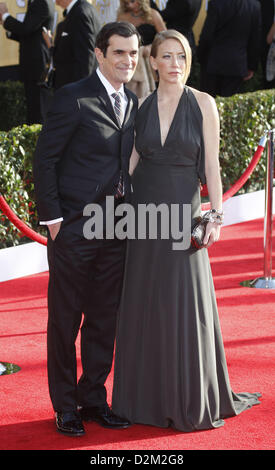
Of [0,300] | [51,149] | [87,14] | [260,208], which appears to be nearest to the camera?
[51,149]

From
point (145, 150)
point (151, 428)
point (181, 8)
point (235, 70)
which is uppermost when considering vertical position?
point (181, 8)

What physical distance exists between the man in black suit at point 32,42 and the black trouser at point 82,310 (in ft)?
18.5

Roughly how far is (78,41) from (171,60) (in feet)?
14.0

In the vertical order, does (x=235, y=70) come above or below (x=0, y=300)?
above

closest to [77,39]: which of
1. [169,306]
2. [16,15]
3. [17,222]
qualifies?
[16,15]

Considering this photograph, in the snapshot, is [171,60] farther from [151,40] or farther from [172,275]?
[151,40]

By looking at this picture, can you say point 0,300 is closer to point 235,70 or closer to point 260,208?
point 260,208

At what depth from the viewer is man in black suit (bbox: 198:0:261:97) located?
968cm

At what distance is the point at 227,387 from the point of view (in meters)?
4.14

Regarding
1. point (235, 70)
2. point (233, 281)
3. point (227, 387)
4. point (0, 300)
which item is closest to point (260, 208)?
point (235, 70)

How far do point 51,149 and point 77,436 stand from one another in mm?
1284

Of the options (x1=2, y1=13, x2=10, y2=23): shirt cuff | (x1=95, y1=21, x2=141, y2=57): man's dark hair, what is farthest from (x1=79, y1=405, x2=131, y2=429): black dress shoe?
(x1=2, y1=13, x2=10, y2=23): shirt cuff

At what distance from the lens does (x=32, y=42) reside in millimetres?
9383

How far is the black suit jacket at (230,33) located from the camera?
967 cm
